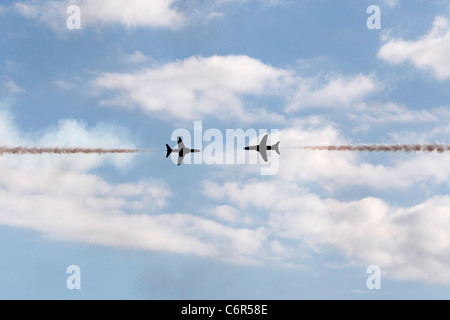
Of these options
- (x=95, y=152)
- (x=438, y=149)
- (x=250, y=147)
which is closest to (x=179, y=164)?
(x=250, y=147)

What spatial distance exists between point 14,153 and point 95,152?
48.7 feet

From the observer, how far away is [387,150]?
10281 centimetres

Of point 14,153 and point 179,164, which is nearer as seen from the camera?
point 14,153
